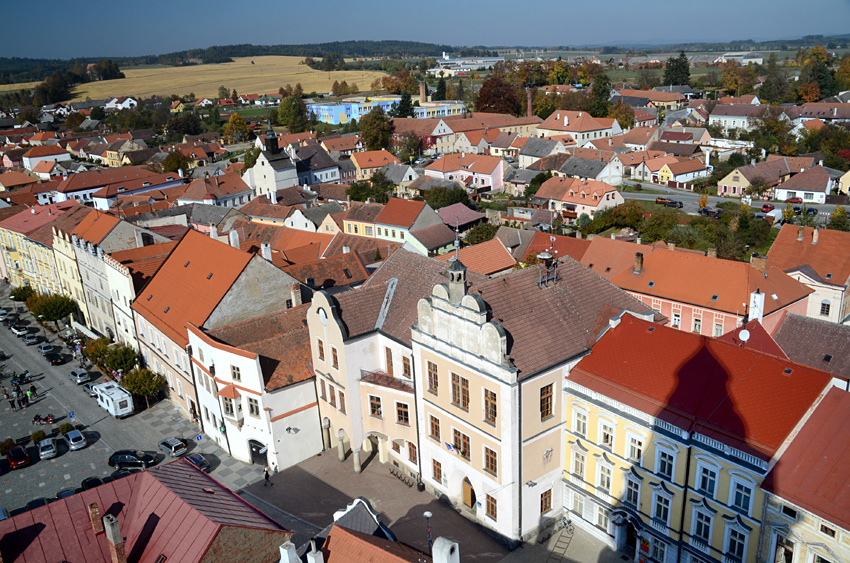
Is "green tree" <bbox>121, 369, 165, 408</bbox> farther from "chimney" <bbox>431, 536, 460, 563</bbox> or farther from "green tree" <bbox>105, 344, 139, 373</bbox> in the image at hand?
"chimney" <bbox>431, 536, 460, 563</bbox>

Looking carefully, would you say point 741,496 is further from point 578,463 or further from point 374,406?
point 374,406

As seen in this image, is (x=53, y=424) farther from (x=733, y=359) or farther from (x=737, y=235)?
(x=737, y=235)

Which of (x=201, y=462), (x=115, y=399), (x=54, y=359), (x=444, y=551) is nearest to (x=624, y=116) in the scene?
(x=54, y=359)

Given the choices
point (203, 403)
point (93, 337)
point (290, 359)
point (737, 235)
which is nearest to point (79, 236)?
point (93, 337)

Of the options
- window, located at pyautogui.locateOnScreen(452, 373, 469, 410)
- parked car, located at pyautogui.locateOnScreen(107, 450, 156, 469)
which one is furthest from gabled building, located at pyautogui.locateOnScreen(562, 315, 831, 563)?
parked car, located at pyautogui.locateOnScreen(107, 450, 156, 469)

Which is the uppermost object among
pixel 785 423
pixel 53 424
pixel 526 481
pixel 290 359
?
pixel 785 423

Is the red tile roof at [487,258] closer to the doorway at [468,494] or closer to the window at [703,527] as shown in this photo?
the doorway at [468,494]
